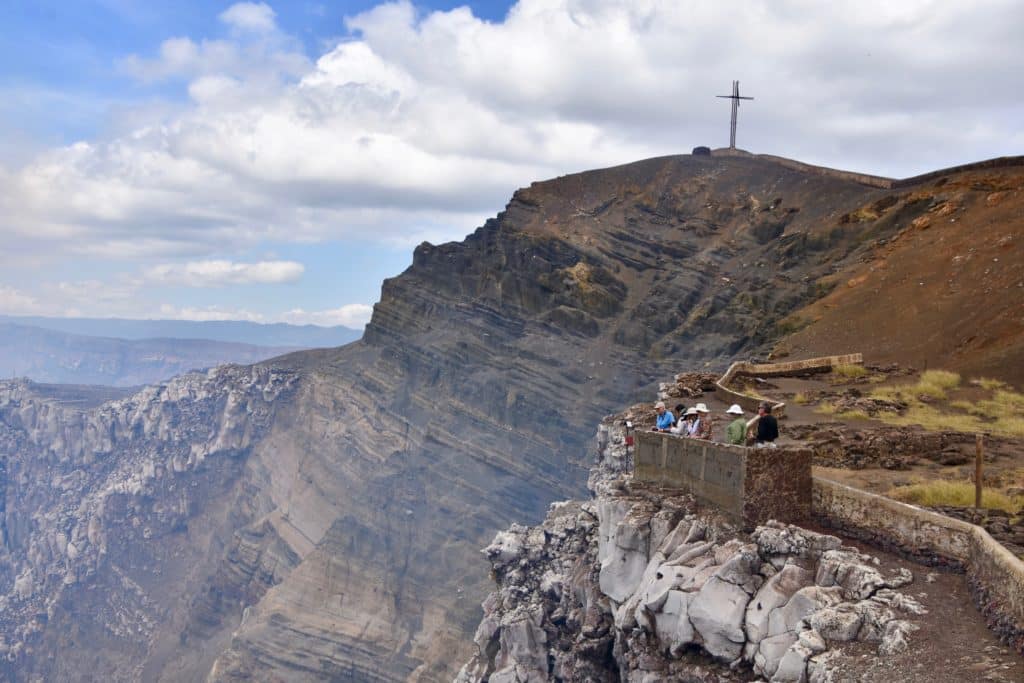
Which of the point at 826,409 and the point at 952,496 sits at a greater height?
the point at 826,409

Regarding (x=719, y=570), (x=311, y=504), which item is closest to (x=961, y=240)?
(x=719, y=570)

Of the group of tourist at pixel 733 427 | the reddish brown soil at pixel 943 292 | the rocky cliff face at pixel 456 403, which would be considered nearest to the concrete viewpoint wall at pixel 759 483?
the group of tourist at pixel 733 427

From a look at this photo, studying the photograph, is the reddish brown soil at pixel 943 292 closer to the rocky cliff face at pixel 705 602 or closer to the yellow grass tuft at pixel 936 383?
the yellow grass tuft at pixel 936 383

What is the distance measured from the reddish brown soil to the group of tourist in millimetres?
13456

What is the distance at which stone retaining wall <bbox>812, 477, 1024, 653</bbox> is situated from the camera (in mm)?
9055

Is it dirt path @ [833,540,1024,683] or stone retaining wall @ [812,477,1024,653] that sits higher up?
stone retaining wall @ [812,477,1024,653]

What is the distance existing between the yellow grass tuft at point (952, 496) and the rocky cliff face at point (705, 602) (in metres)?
2.71

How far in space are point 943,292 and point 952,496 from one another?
28.4m

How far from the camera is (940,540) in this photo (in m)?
11.0

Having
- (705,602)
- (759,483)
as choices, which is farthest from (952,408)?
(705,602)

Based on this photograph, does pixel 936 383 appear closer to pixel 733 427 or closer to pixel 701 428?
pixel 701 428

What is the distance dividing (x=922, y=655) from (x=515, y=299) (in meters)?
55.6

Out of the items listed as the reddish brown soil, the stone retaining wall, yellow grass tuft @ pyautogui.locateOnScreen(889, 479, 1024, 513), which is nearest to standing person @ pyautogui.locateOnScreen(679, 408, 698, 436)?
the stone retaining wall

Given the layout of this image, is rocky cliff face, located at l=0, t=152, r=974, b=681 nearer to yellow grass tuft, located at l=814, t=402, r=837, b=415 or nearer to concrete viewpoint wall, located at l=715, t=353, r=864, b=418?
concrete viewpoint wall, located at l=715, t=353, r=864, b=418
